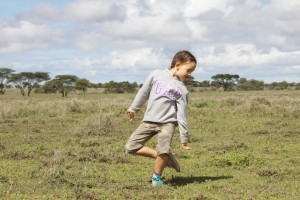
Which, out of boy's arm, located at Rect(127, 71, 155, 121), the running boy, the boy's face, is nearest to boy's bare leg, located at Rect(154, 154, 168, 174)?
the running boy

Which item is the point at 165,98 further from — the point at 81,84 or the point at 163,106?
the point at 81,84

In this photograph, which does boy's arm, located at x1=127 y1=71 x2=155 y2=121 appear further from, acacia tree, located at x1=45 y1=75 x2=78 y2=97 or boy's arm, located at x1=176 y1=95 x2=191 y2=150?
acacia tree, located at x1=45 y1=75 x2=78 y2=97

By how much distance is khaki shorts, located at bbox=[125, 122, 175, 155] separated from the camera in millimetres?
6668

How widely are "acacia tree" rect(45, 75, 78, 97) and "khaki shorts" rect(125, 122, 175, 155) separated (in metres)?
61.6

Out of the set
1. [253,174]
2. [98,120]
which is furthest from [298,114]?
[253,174]

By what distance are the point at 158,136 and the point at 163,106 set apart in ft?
1.42

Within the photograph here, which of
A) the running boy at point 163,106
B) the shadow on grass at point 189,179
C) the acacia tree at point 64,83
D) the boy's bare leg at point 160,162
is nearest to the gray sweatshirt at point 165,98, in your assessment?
the running boy at point 163,106

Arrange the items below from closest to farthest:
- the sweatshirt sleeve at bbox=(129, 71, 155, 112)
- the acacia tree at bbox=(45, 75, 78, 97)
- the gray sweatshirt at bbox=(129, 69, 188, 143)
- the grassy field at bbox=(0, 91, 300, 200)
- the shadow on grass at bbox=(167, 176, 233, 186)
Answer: the grassy field at bbox=(0, 91, 300, 200) < the gray sweatshirt at bbox=(129, 69, 188, 143) < the sweatshirt sleeve at bbox=(129, 71, 155, 112) < the shadow on grass at bbox=(167, 176, 233, 186) < the acacia tree at bbox=(45, 75, 78, 97)

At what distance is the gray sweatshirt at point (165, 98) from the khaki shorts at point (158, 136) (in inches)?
3.5

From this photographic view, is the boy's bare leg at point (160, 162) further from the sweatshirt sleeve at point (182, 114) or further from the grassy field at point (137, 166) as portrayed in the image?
the sweatshirt sleeve at point (182, 114)

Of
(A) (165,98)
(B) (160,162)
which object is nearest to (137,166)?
(B) (160,162)

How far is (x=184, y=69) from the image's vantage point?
6.75m

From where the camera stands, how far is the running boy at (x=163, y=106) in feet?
21.9

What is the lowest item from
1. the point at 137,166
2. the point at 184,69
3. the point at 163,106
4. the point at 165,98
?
the point at 137,166
